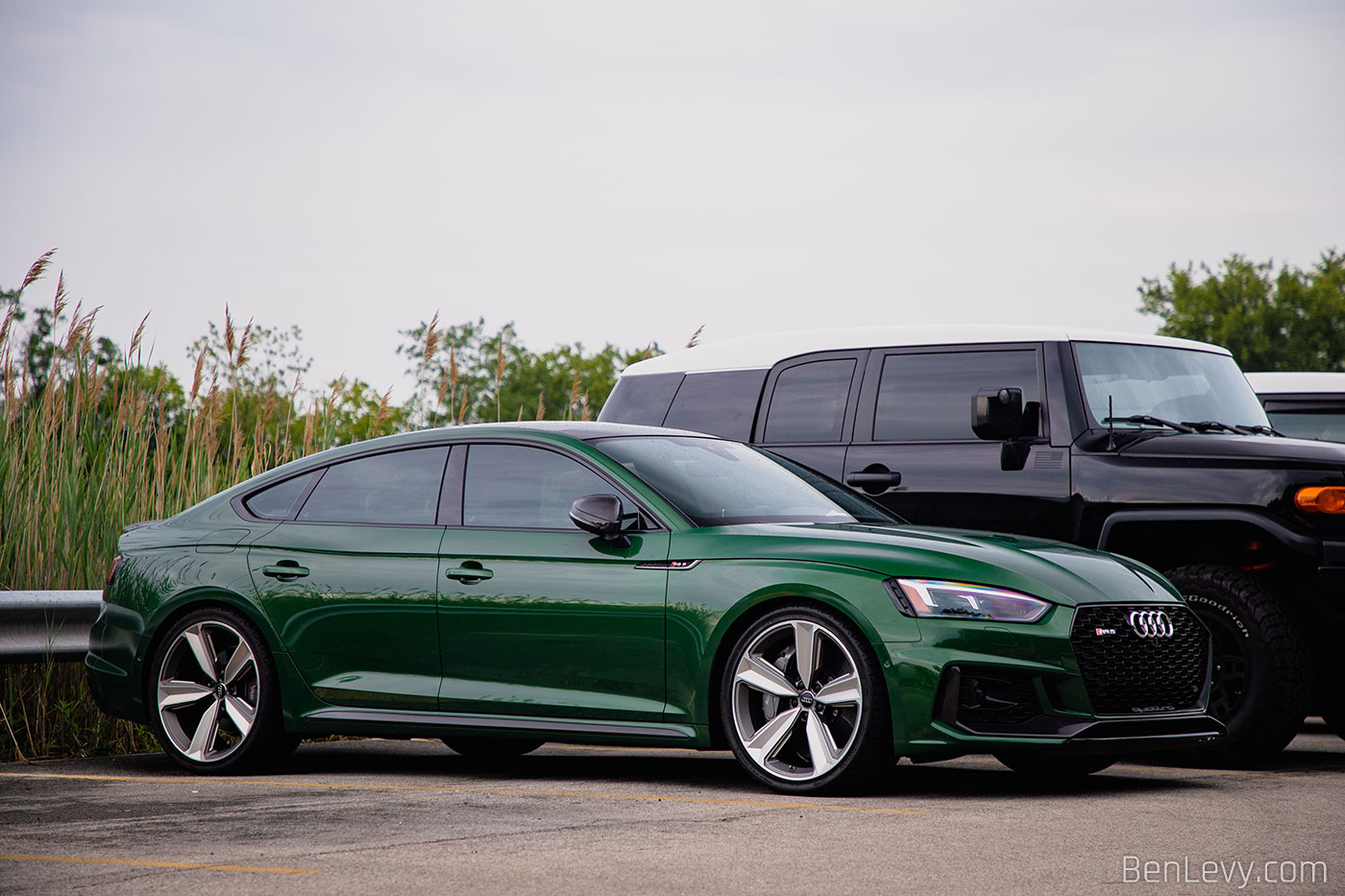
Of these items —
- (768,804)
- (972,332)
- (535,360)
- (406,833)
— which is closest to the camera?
(406,833)

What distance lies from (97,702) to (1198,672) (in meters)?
5.09

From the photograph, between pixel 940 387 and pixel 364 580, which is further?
pixel 940 387

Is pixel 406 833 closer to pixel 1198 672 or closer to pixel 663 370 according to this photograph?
pixel 1198 672

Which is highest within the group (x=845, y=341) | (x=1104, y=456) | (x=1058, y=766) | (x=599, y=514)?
(x=845, y=341)

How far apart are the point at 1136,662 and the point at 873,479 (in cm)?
268

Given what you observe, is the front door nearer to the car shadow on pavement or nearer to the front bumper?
the car shadow on pavement

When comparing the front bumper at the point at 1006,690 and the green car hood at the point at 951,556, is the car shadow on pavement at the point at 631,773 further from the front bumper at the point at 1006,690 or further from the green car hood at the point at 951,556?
the green car hood at the point at 951,556

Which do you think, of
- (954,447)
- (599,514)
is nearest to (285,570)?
(599,514)

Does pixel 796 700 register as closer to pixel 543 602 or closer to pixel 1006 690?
pixel 1006 690

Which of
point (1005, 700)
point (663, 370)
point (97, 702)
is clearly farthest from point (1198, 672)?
point (97, 702)

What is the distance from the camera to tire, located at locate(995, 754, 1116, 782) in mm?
7066

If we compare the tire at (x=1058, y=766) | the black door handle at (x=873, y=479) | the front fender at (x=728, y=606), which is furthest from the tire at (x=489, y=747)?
the tire at (x=1058, y=766)

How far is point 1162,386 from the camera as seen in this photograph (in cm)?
930

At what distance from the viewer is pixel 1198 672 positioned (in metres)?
7.13
